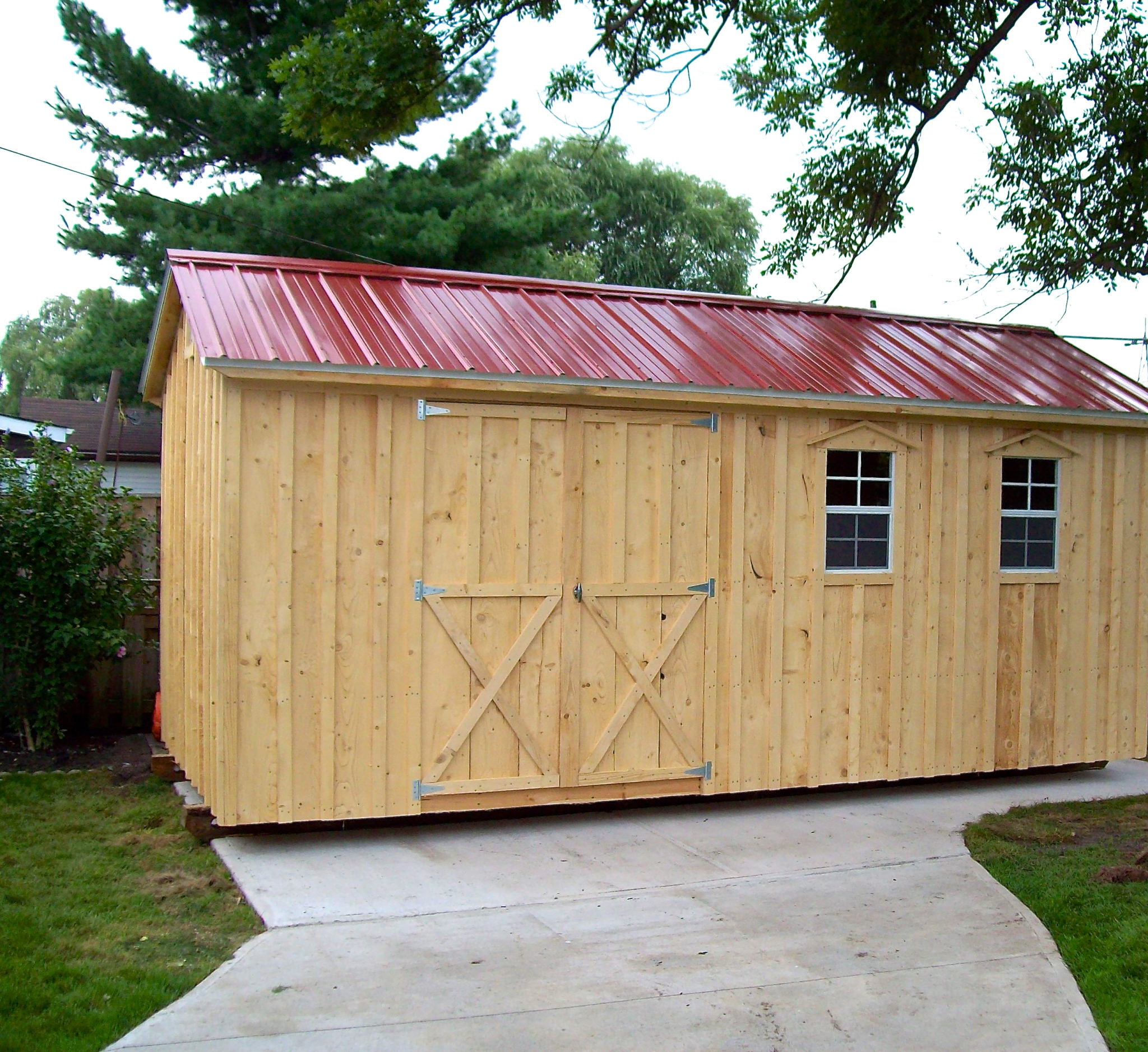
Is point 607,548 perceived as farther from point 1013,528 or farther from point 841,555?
point 1013,528

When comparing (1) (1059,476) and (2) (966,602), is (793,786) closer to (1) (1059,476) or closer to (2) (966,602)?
(2) (966,602)

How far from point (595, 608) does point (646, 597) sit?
35 cm

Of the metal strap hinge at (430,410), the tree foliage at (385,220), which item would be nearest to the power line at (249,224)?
the tree foliage at (385,220)

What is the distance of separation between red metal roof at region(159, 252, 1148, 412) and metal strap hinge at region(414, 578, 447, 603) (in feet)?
3.96

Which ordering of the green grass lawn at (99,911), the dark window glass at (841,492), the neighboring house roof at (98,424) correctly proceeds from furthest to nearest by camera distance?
the neighboring house roof at (98,424), the dark window glass at (841,492), the green grass lawn at (99,911)

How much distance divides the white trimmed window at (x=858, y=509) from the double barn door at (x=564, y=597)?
921mm

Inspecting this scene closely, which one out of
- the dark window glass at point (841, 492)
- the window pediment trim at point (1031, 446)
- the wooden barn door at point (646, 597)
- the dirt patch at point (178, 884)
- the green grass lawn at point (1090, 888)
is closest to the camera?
the green grass lawn at point (1090, 888)

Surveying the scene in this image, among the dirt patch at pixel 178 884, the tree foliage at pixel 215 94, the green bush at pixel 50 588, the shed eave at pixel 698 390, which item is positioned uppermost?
the tree foliage at pixel 215 94

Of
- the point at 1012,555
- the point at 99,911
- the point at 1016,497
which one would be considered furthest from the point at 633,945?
the point at 1016,497

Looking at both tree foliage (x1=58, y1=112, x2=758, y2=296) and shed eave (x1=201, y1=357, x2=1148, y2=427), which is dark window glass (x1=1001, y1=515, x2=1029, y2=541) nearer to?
shed eave (x1=201, y1=357, x2=1148, y2=427)

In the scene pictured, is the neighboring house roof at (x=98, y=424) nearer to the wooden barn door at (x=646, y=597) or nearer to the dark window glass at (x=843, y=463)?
the wooden barn door at (x=646, y=597)

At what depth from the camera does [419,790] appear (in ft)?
22.0

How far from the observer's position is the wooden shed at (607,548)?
648cm

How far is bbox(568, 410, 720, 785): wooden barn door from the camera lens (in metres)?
7.12
